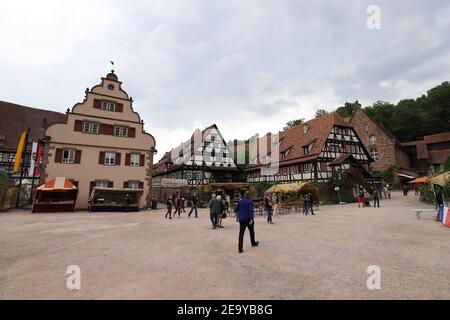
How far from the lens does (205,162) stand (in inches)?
1264

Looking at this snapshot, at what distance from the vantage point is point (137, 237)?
8664mm

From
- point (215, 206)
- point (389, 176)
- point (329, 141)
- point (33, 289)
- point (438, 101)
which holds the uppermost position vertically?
point (438, 101)

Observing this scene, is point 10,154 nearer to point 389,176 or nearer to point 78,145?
point 78,145

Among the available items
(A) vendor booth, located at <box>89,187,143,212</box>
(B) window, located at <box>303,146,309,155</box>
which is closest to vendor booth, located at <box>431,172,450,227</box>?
(B) window, located at <box>303,146,309,155</box>

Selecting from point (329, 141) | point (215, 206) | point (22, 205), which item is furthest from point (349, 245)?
point (22, 205)

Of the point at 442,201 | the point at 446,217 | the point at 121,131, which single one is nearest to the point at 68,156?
the point at 121,131

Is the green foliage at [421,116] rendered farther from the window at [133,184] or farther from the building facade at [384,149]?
the window at [133,184]

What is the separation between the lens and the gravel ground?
3.86m

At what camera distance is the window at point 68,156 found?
67.1ft

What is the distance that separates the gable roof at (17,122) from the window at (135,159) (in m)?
15.3

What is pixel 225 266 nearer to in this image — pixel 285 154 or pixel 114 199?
pixel 114 199

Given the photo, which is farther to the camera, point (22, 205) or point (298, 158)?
point (298, 158)

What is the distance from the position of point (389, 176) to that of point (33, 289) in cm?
5032

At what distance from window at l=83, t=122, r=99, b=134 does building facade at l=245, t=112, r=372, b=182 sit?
23.0m
